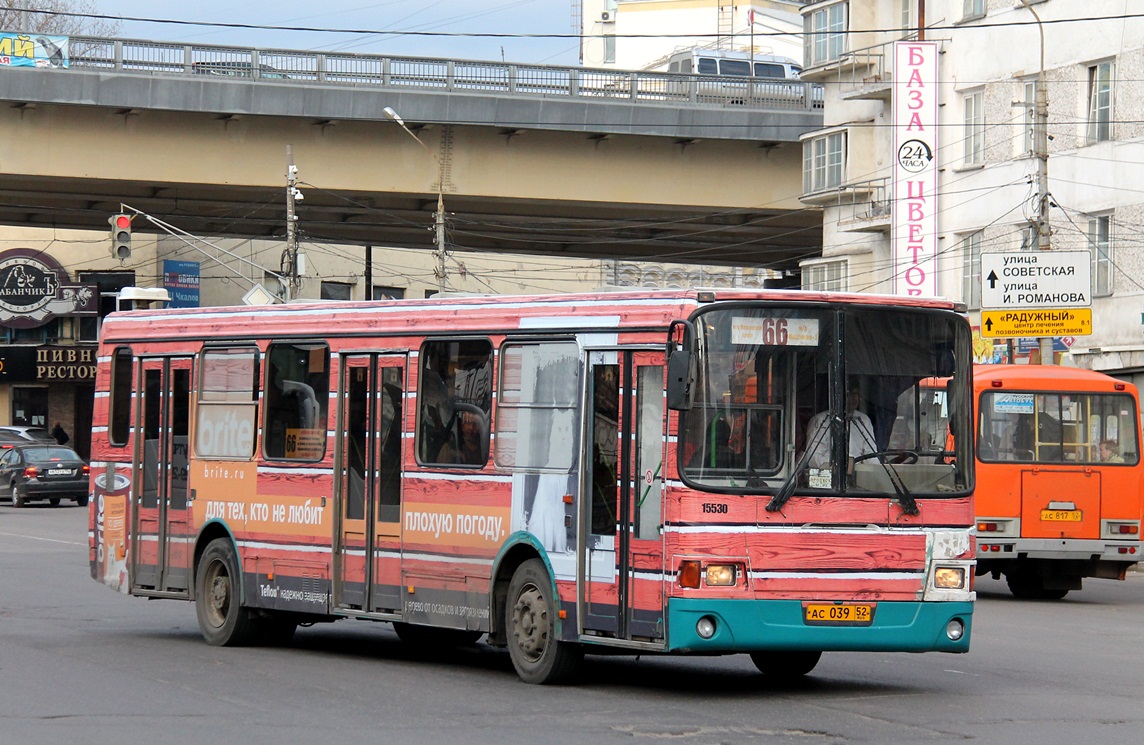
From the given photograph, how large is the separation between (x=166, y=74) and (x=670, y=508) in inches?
1154

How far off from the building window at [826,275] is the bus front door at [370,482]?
108 ft

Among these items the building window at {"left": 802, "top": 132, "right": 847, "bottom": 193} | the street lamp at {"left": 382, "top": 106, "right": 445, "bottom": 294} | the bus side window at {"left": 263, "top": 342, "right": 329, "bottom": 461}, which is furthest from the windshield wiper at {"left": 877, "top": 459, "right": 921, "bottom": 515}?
the building window at {"left": 802, "top": 132, "right": 847, "bottom": 193}

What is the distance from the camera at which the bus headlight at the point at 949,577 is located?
1176 centimetres

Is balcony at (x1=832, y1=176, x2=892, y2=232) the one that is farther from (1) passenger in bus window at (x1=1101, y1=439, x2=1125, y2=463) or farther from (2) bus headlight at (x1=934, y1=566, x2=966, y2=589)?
(2) bus headlight at (x1=934, y1=566, x2=966, y2=589)

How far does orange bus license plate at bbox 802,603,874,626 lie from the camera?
11.4 m

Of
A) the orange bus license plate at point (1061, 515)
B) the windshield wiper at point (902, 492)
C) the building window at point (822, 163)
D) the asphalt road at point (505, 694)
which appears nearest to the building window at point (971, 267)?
the building window at point (822, 163)

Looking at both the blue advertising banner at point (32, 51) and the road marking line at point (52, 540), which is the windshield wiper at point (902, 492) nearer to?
the road marking line at point (52, 540)

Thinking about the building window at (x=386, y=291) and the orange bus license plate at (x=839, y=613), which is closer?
the orange bus license plate at (x=839, y=613)

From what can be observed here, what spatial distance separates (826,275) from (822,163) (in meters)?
4.36

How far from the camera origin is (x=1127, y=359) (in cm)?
3734

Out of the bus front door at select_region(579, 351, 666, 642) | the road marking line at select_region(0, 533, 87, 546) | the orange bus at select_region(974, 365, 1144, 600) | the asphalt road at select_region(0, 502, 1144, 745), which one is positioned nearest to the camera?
the asphalt road at select_region(0, 502, 1144, 745)

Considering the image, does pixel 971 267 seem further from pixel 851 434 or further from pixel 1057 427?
pixel 851 434

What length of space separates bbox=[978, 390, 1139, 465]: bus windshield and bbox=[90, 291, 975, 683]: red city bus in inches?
395

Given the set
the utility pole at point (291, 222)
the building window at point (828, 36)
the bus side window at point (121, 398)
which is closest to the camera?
the bus side window at point (121, 398)
